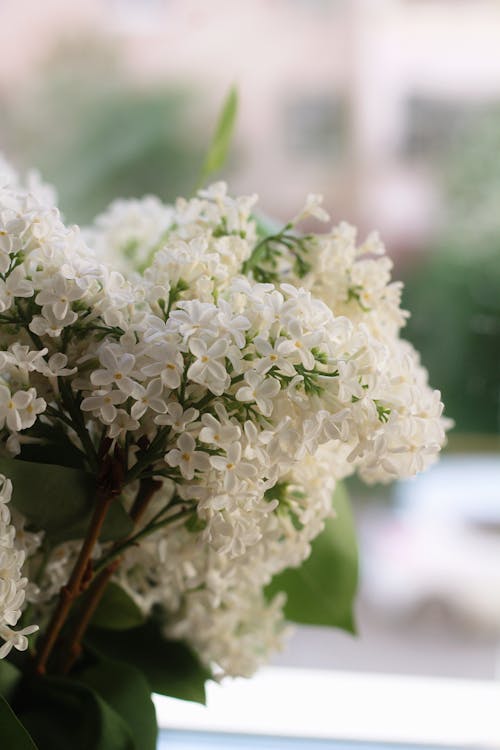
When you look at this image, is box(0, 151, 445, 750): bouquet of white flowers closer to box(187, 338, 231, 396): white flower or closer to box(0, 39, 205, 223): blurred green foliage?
box(187, 338, 231, 396): white flower

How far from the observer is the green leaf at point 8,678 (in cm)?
56

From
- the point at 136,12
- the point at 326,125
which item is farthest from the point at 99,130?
the point at 326,125

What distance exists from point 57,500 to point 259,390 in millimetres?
136

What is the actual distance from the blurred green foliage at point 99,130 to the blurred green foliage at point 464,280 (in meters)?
0.28

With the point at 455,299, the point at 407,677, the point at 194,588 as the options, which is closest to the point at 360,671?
the point at 407,677

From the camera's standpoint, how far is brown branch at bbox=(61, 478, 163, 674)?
0.56 m

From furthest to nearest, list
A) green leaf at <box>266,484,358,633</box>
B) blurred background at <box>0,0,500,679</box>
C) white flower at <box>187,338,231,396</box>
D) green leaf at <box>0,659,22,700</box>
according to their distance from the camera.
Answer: blurred background at <box>0,0,500,679</box>, green leaf at <box>266,484,358,633</box>, green leaf at <box>0,659,22,700</box>, white flower at <box>187,338,231,396</box>

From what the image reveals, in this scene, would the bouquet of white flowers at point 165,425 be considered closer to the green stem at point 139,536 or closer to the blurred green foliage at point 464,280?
the green stem at point 139,536

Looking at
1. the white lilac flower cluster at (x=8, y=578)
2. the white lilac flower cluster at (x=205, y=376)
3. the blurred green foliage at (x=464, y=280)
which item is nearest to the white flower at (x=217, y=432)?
the white lilac flower cluster at (x=205, y=376)

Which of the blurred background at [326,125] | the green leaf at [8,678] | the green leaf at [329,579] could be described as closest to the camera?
the green leaf at [8,678]

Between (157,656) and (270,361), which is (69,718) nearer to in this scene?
(157,656)

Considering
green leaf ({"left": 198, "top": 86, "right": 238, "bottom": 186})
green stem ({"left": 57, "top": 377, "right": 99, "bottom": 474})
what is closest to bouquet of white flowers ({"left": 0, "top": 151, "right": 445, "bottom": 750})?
green stem ({"left": 57, "top": 377, "right": 99, "bottom": 474})

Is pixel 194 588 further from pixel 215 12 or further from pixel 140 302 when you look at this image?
pixel 215 12

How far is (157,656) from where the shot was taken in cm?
67
